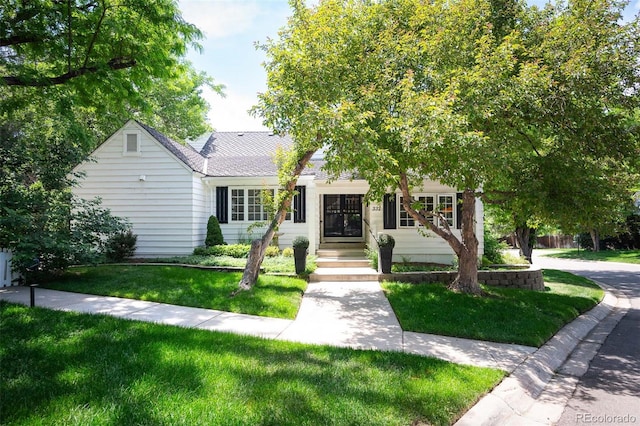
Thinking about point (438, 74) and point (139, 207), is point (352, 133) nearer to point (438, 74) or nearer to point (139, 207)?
point (438, 74)

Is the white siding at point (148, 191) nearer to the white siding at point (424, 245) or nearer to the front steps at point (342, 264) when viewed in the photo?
the front steps at point (342, 264)

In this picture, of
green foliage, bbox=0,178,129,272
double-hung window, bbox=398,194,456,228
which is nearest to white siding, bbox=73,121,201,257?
green foliage, bbox=0,178,129,272

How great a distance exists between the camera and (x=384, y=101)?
7445 millimetres

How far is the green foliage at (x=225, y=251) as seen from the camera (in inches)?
498

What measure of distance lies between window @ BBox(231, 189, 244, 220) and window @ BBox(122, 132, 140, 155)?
381 centimetres

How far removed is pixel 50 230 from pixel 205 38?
6.04 metres

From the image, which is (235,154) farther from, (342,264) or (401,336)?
(401,336)

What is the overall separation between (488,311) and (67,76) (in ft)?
30.7

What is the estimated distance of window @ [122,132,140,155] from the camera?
13.2 meters

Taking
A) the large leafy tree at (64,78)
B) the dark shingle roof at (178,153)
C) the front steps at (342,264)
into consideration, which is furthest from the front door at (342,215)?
the large leafy tree at (64,78)

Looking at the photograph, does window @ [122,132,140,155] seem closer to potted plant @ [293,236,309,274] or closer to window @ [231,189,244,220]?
window @ [231,189,244,220]

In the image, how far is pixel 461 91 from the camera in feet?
22.2

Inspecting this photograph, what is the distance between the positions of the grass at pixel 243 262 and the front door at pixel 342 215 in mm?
4158

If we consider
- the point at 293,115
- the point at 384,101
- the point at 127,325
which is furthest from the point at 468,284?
the point at 127,325
